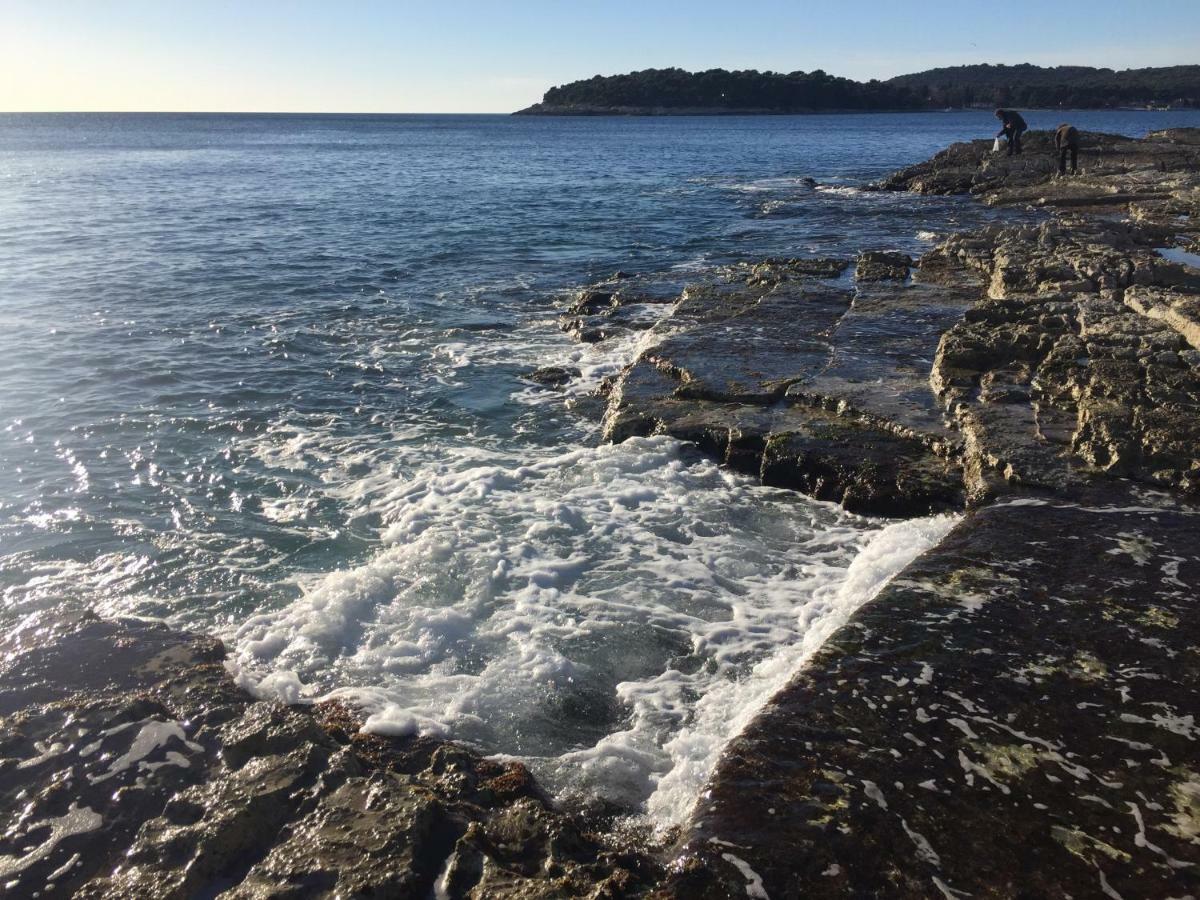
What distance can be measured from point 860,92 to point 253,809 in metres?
178

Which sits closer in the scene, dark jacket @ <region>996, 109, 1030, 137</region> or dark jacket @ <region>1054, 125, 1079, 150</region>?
dark jacket @ <region>1054, 125, 1079, 150</region>

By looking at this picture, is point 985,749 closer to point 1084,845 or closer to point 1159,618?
point 1084,845

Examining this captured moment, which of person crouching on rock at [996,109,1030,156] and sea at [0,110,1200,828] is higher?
person crouching on rock at [996,109,1030,156]

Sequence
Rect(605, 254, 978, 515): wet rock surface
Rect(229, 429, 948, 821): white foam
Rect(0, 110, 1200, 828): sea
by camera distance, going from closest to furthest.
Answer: Rect(229, 429, 948, 821): white foam, Rect(0, 110, 1200, 828): sea, Rect(605, 254, 978, 515): wet rock surface

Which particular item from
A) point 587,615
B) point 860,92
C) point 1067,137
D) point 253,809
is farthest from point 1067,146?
point 860,92

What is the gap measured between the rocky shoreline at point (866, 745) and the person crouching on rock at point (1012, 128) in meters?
28.3

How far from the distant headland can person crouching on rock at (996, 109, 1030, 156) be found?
125 metres

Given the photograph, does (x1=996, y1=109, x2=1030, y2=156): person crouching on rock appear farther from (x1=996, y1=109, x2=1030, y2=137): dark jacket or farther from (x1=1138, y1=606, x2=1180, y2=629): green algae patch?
(x1=1138, y1=606, x2=1180, y2=629): green algae patch

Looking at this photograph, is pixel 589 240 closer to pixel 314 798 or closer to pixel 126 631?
pixel 126 631

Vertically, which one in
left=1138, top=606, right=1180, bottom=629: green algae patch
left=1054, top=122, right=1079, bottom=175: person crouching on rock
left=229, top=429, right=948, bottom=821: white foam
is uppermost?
left=1054, top=122, right=1079, bottom=175: person crouching on rock

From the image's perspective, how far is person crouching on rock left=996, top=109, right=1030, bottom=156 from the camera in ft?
107

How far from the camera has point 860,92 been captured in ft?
522

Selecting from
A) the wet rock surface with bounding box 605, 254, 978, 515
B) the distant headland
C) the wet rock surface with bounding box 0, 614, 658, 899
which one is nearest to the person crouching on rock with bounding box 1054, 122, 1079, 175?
the wet rock surface with bounding box 605, 254, 978, 515

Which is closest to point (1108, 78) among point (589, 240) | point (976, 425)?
point (589, 240)
